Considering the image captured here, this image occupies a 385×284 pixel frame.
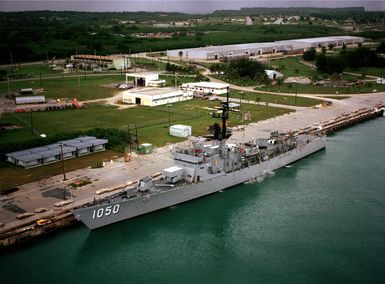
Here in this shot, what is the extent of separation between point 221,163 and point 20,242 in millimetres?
15310

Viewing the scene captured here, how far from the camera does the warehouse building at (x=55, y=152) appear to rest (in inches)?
1439

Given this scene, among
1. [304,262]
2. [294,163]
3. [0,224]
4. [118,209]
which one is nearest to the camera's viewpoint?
[304,262]

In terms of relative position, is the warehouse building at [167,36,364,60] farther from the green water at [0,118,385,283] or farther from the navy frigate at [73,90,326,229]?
the green water at [0,118,385,283]

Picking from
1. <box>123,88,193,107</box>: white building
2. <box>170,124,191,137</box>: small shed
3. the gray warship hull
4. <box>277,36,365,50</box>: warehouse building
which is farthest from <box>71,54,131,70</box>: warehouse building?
the gray warship hull

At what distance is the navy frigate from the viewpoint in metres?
28.1

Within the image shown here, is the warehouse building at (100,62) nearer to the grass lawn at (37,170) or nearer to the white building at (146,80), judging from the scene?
the white building at (146,80)

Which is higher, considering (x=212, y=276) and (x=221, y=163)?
(x=221, y=163)

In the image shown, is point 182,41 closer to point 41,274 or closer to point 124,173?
point 124,173

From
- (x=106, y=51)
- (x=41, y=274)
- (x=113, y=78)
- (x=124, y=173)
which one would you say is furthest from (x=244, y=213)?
(x=106, y=51)

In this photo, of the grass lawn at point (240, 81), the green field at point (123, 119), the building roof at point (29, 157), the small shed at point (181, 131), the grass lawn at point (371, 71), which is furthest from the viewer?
the grass lawn at point (371, 71)

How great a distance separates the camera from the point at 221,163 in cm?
3353

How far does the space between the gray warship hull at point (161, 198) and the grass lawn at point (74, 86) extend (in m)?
36.6

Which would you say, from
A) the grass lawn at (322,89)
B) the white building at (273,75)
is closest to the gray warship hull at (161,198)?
the grass lawn at (322,89)

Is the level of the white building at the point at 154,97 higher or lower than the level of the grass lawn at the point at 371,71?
lower
